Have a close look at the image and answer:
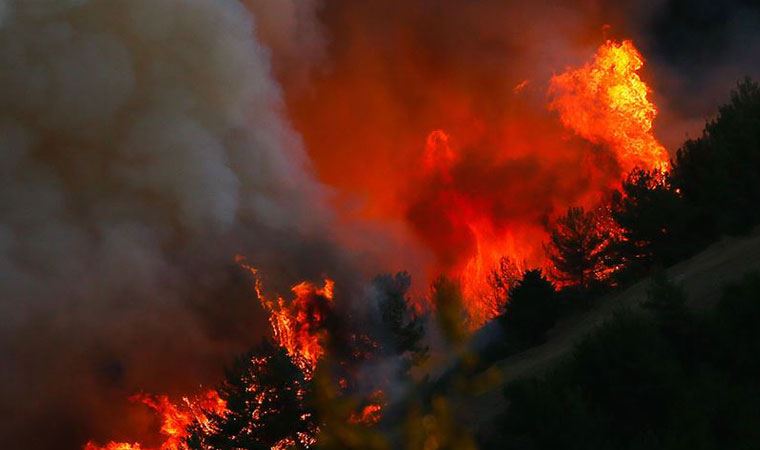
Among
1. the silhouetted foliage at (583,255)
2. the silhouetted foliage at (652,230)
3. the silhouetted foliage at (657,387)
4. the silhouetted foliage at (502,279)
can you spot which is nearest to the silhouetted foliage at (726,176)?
the silhouetted foliage at (652,230)

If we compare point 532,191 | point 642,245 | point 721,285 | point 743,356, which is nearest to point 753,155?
point 642,245

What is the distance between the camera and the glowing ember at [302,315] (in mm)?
47750

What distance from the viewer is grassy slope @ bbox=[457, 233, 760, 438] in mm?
28625

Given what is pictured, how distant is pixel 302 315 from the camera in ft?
170

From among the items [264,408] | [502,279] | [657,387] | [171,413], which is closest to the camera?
[657,387]

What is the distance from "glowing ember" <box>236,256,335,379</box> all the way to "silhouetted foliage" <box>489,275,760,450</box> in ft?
69.8

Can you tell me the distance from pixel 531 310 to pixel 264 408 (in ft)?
41.7

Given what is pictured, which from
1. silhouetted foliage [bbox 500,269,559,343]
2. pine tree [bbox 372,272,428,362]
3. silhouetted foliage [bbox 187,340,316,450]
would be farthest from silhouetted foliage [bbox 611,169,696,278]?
silhouetted foliage [bbox 187,340,316,450]

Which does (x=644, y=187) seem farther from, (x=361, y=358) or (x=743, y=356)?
(x=743, y=356)

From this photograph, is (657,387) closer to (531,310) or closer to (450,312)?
(450,312)

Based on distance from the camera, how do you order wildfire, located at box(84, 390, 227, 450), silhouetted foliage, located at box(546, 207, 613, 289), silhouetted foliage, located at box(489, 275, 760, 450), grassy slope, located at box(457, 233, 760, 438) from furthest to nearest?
1. wildfire, located at box(84, 390, 227, 450)
2. silhouetted foliage, located at box(546, 207, 613, 289)
3. grassy slope, located at box(457, 233, 760, 438)
4. silhouetted foliage, located at box(489, 275, 760, 450)

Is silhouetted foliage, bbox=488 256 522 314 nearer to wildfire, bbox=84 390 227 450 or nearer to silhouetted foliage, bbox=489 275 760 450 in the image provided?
wildfire, bbox=84 390 227 450

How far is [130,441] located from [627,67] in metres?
45.7

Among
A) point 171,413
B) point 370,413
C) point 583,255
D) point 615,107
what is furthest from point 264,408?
point 615,107
